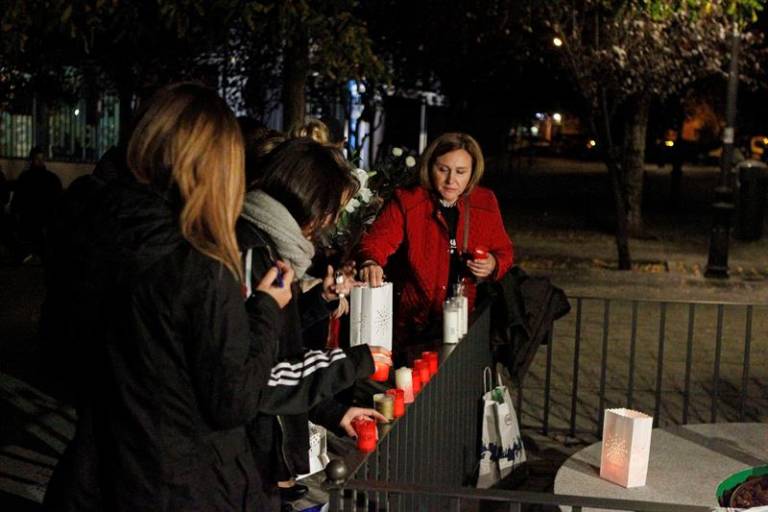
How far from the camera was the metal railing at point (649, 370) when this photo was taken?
747cm

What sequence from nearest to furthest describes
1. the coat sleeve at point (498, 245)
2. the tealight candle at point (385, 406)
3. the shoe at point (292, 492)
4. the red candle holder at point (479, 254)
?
the tealight candle at point (385, 406), the shoe at point (292, 492), the red candle holder at point (479, 254), the coat sleeve at point (498, 245)

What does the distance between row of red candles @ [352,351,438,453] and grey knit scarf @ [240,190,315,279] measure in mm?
498

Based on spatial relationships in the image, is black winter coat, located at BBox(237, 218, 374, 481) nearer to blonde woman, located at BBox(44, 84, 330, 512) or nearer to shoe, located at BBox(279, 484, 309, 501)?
blonde woman, located at BBox(44, 84, 330, 512)

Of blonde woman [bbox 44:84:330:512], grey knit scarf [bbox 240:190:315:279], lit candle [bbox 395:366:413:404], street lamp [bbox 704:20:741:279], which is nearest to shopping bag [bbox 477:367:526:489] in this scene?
lit candle [bbox 395:366:413:404]

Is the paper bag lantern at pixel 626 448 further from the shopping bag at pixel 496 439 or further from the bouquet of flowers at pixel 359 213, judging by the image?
the bouquet of flowers at pixel 359 213

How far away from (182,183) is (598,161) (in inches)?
2159

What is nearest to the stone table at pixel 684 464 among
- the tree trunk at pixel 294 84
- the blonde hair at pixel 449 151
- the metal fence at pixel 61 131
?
the blonde hair at pixel 449 151

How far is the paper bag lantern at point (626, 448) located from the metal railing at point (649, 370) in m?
1.99

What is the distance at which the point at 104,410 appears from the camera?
9.02 feet

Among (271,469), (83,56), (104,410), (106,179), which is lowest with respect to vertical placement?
(271,469)

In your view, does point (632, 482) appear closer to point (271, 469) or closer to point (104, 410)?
point (271, 469)

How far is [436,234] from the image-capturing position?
5.86 m

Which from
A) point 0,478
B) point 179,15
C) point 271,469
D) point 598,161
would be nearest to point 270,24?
point 179,15

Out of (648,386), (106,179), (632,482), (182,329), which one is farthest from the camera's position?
(648,386)
